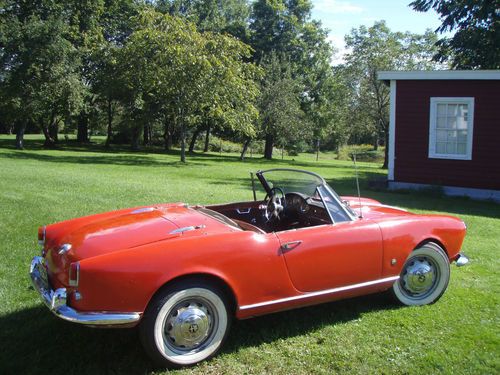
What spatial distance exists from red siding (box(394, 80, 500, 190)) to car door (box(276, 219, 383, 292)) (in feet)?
35.2

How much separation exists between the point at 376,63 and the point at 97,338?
30.2 meters

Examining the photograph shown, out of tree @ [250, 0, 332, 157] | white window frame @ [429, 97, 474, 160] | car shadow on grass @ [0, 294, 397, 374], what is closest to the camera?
car shadow on grass @ [0, 294, 397, 374]

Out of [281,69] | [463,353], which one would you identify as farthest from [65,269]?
[281,69]

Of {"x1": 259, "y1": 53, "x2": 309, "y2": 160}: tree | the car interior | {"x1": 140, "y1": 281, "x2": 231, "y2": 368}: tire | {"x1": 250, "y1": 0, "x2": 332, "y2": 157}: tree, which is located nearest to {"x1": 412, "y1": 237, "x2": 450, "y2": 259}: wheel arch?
the car interior

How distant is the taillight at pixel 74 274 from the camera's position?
297 cm

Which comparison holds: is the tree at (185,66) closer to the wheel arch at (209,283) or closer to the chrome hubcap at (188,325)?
the wheel arch at (209,283)

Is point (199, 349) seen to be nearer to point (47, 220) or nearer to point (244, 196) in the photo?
point (47, 220)

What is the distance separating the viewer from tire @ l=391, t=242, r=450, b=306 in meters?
4.31

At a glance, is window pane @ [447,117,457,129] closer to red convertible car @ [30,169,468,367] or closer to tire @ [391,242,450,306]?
red convertible car @ [30,169,468,367]

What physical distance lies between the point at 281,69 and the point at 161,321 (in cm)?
3161

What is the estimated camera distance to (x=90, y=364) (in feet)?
10.6

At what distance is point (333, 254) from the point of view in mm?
3791

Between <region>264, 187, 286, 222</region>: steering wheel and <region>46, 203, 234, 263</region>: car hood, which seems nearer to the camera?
<region>46, 203, 234, 263</region>: car hood

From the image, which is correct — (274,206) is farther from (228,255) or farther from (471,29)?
(471,29)
